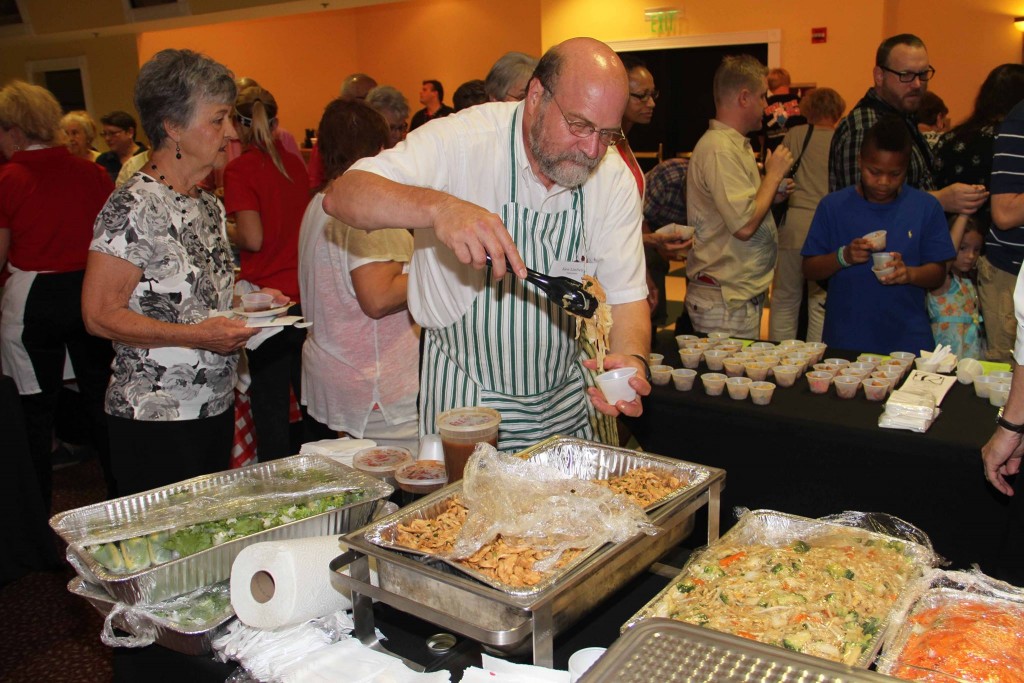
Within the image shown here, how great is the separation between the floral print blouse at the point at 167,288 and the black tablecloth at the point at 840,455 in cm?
146

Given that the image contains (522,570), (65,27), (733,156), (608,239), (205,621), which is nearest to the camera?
(522,570)

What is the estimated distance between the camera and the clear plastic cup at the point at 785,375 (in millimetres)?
2770

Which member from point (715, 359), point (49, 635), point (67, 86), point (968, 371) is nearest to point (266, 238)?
point (49, 635)

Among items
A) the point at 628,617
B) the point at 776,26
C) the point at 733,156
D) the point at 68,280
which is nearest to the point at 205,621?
the point at 628,617

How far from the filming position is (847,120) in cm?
397

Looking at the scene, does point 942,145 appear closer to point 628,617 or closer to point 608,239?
point 608,239

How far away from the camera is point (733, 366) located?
2.85m

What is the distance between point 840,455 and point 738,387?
15.5 inches

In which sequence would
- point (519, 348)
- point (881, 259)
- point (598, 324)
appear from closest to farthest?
point (598, 324) < point (519, 348) < point (881, 259)

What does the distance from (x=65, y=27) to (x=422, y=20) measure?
4975mm

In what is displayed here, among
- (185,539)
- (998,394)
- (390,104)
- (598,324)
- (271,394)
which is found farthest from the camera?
(390,104)

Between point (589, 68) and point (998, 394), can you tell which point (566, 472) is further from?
point (998, 394)

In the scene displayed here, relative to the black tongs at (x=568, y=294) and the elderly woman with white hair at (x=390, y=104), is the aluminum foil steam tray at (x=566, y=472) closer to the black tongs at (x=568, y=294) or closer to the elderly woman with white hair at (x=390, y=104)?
the black tongs at (x=568, y=294)

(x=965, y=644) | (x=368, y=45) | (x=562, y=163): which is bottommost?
(x=965, y=644)
